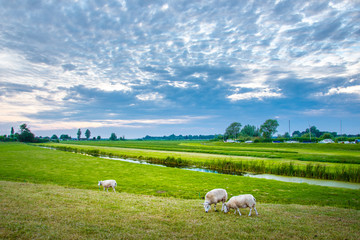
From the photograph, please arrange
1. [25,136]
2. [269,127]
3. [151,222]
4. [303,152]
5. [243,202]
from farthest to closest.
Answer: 1. [25,136]
2. [269,127]
3. [303,152]
4. [243,202]
5. [151,222]

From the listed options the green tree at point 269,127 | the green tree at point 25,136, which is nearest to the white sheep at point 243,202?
the green tree at point 269,127

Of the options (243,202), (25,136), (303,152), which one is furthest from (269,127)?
(25,136)

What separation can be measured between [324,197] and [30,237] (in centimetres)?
1963

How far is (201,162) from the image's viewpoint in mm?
42094

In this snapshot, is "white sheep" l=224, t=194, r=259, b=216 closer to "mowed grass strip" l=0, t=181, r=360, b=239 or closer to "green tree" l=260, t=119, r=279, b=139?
"mowed grass strip" l=0, t=181, r=360, b=239

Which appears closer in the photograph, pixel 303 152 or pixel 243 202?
pixel 243 202

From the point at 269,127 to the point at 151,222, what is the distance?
16982cm

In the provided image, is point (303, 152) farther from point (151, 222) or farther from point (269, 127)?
point (269, 127)

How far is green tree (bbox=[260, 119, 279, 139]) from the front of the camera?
6292 inches

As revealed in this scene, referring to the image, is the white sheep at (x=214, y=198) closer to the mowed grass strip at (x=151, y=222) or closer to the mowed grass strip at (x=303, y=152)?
the mowed grass strip at (x=151, y=222)

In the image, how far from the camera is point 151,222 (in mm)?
8266

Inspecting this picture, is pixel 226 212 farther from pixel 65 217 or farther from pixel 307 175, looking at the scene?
pixel 307 175

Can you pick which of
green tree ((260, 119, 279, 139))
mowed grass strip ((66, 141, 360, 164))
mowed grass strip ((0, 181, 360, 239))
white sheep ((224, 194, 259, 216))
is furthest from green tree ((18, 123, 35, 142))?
white sheep ((224, 194, 259, 216))

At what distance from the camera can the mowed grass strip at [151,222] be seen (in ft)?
23.2
